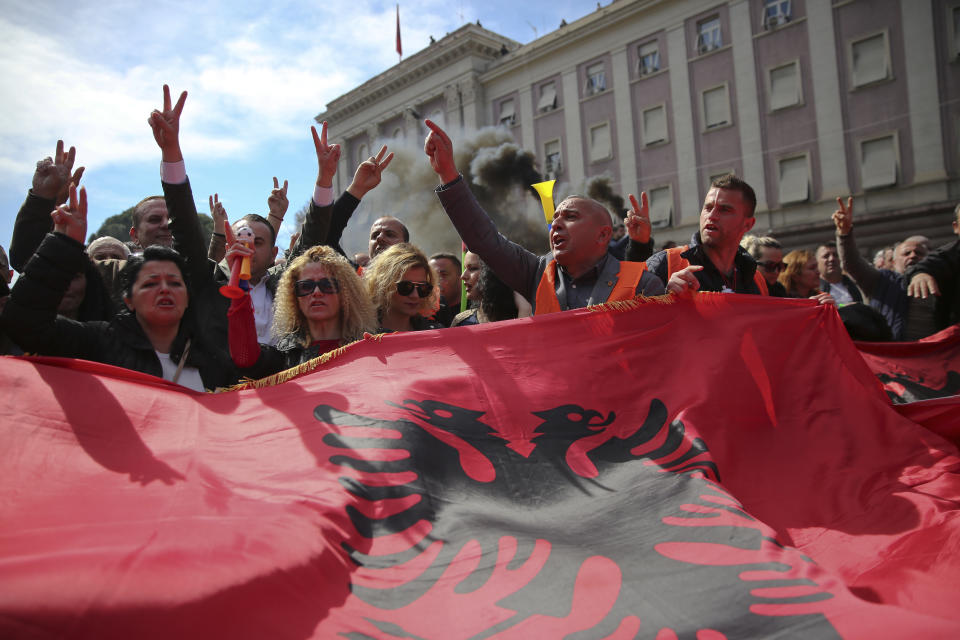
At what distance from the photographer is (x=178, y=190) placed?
3.51 m

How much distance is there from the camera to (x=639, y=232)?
4.00 m

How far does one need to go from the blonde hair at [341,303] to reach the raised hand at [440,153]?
665 millimetres

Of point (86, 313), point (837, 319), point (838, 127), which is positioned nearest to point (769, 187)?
point (838, 127)

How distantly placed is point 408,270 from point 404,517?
1.88 meters

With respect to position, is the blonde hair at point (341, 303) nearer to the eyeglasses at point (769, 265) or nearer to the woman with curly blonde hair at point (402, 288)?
the woman with curly blonde hair at point (402, 288)

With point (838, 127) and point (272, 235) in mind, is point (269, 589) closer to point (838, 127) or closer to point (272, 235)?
point (272, 235)

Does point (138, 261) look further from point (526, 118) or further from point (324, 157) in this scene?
point (526, 118)

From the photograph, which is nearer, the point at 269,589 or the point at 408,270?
the point at 269,589

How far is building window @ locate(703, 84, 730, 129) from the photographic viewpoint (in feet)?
73.2

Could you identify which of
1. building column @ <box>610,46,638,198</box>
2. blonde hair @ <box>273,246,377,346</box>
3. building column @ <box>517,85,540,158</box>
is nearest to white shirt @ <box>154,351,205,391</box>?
blonde hair @ <box>273,246,377,346</box>

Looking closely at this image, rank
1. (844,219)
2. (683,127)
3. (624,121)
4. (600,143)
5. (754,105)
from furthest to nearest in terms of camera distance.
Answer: (600,143) < (624,121) < (683,127) < (754,105) < (844,219)

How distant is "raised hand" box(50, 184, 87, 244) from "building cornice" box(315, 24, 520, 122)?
29.1m

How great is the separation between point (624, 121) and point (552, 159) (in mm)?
3548

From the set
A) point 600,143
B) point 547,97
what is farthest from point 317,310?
point 547,97
